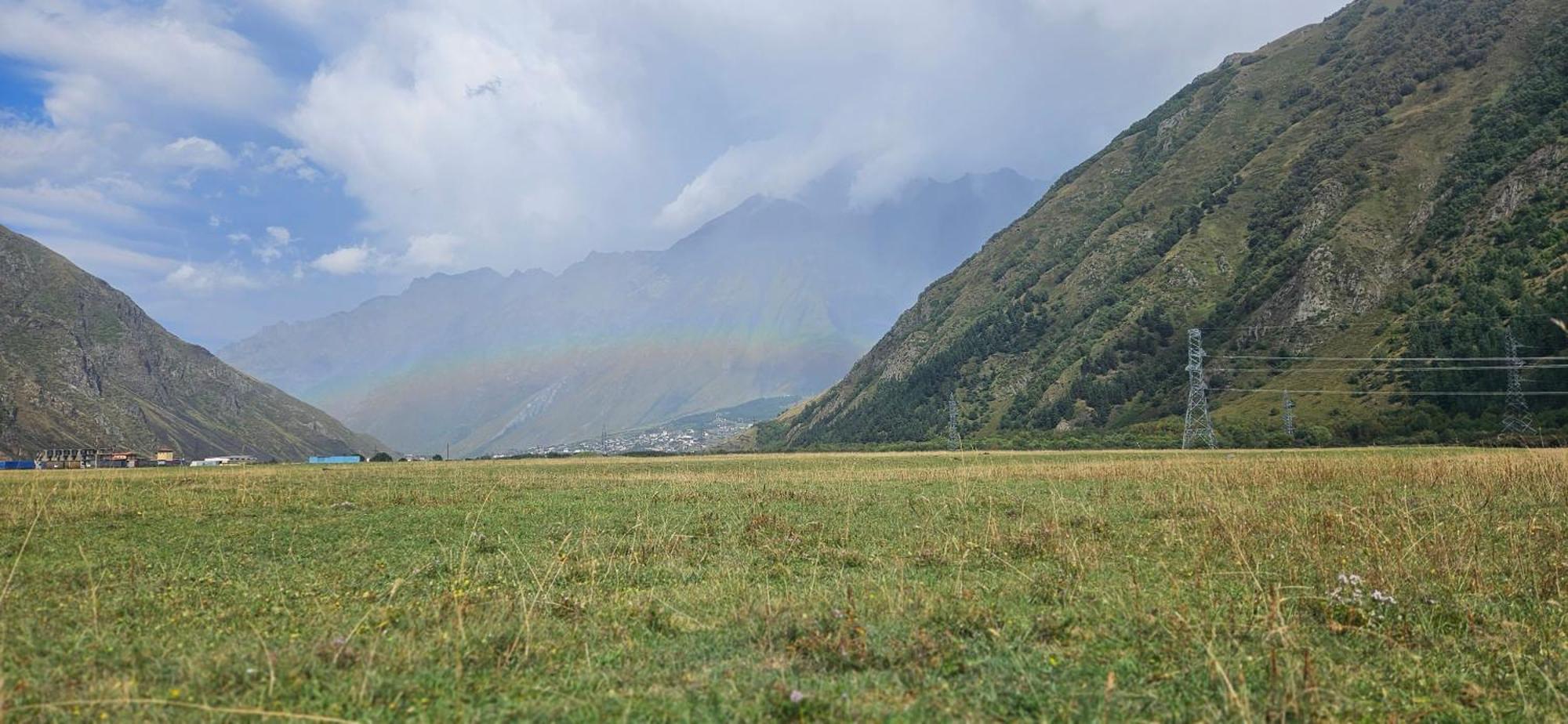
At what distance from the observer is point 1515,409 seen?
61625 mm

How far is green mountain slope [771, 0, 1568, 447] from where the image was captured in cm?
7856

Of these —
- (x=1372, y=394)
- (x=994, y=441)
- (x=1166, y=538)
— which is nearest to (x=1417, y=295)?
(x=1372, y=394)

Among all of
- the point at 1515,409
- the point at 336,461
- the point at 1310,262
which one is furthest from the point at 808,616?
the point at 336,461

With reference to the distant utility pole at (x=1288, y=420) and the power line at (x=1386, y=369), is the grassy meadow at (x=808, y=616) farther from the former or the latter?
the power line at (x=1386, y=369)

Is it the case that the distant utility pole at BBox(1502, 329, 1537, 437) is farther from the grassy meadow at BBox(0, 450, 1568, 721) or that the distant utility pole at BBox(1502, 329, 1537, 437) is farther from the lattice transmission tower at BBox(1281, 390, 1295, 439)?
the grassy meadow at BBox(0, 450, 1568, 721)

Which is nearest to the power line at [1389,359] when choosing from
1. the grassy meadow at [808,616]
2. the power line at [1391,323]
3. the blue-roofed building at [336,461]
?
the power line at [1391,323]

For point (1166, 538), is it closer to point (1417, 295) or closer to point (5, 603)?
point (5, 603)

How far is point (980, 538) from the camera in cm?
1298

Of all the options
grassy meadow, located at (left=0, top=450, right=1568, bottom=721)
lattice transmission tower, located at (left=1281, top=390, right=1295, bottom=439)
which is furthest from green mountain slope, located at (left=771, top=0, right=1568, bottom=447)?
grassy meadow, located at (left=0, top=450, right=1568, bottom=721)

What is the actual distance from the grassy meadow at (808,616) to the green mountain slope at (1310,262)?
6895cm

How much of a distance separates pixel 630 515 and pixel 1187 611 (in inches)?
493

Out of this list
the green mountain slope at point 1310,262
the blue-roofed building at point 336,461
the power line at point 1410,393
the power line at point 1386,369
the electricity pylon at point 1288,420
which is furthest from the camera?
the blue-roofed building at point 336,461

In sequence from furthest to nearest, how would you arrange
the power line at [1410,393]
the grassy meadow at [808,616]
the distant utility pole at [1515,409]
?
1. the power line at [1410,393]
2. the distant utility pole at [1515,409]
3. the grassy meadow at [808,616]

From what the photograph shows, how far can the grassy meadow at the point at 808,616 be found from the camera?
576cm
